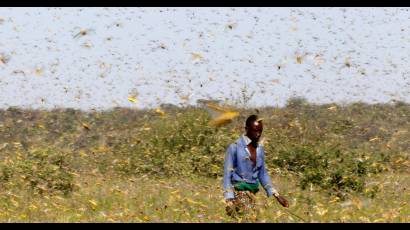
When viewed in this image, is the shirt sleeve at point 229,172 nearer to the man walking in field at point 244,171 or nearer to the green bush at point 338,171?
the man walking in field at point 244,171

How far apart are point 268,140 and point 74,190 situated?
21.6ft

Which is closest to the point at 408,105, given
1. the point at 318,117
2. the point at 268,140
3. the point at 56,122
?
the point at 318,117

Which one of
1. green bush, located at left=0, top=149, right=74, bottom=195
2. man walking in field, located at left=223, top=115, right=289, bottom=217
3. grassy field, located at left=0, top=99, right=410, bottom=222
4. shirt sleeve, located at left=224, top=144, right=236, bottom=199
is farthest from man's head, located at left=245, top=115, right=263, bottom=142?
green bush, located at left=0, top=149, right=74, bottom=195

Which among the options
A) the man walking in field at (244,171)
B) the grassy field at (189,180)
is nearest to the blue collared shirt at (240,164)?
the man walking in field at (244,171)

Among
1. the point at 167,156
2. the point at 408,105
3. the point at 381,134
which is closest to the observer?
the point at 167,156

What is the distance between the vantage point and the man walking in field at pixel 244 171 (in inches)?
276

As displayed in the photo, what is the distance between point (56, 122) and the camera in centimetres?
3578

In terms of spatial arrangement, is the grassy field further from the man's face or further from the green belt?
the man's face

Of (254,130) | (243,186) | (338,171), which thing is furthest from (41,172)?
(254,130)

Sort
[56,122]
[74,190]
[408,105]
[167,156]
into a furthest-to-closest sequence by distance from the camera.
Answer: [408,105]
[56,122]
[167,156]
[74,190]

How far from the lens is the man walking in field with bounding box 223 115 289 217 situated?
7020mm

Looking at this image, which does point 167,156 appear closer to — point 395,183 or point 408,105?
point 395,183

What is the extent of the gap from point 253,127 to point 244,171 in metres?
0.45
